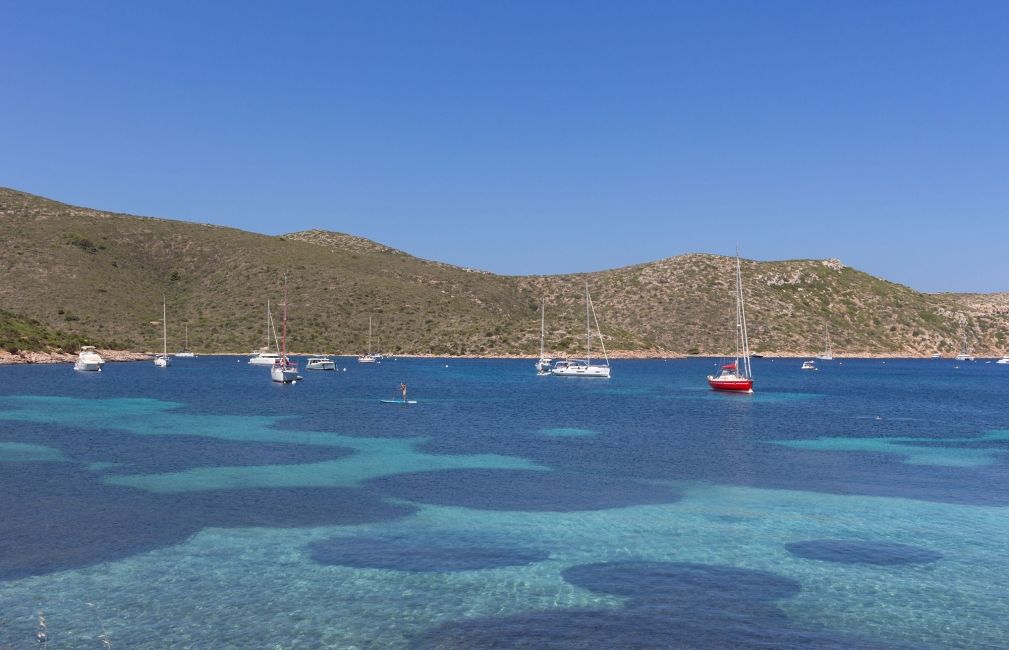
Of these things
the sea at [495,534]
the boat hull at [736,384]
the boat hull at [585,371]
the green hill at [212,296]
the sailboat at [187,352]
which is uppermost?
the green hill at [212,296]

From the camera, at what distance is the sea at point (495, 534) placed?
18125 mm

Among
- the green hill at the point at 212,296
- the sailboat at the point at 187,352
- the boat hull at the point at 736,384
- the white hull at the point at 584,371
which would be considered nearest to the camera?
the boat hull at the point at 736,384

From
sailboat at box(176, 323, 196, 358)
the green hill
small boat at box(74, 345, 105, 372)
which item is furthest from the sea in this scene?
the green hill

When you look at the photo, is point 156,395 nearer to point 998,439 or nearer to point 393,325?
point 998,439

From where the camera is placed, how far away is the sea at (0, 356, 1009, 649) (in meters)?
18.1

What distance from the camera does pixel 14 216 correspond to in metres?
182

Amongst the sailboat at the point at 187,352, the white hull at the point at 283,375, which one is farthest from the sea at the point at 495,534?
the sailboat at the point at 187,352

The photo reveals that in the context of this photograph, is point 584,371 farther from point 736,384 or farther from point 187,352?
point 187,352

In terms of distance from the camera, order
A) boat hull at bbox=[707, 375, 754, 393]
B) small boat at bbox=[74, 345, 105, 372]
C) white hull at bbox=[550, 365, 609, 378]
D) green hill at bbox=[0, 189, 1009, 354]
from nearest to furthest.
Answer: boat hull at bbox=[707, 375, 754, 393], small boat at bbox=[74, 345, 105, 372], white hull at bbox=[550, 365, 609, 378], green hill at bbox=[0, 189, 1009, 354]

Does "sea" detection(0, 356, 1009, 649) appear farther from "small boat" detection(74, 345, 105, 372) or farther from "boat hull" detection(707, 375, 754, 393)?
"small boat" detection(74, 345, 105, 372)

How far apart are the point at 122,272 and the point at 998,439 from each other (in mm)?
169342

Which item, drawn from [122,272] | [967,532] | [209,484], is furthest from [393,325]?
[967,532]

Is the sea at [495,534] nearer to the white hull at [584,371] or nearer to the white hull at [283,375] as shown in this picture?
the white hull at [283,375]

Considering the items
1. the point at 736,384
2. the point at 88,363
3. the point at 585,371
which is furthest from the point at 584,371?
the point at 88,363
